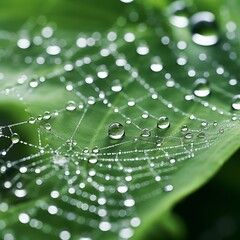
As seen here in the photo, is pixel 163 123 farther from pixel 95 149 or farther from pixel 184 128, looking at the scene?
pixel 95 149

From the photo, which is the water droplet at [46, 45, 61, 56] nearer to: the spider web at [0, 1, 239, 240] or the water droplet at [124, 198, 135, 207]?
the spider web at [0, 1, 239, 240]

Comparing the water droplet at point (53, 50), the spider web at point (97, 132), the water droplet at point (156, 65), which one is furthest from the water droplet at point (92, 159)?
the water droplet at point (53, 50)

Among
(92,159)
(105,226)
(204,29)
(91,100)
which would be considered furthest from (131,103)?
(204,29)

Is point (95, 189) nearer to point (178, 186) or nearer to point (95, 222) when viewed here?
point (95, 222)

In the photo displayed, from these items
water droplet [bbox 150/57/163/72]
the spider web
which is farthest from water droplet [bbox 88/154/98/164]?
water droplet [bbox 150/57/163/72]

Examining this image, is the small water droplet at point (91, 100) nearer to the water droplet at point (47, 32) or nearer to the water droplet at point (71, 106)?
the water droplet at point (71, 106)

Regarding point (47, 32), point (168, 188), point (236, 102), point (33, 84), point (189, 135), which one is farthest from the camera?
point (47, 32)
